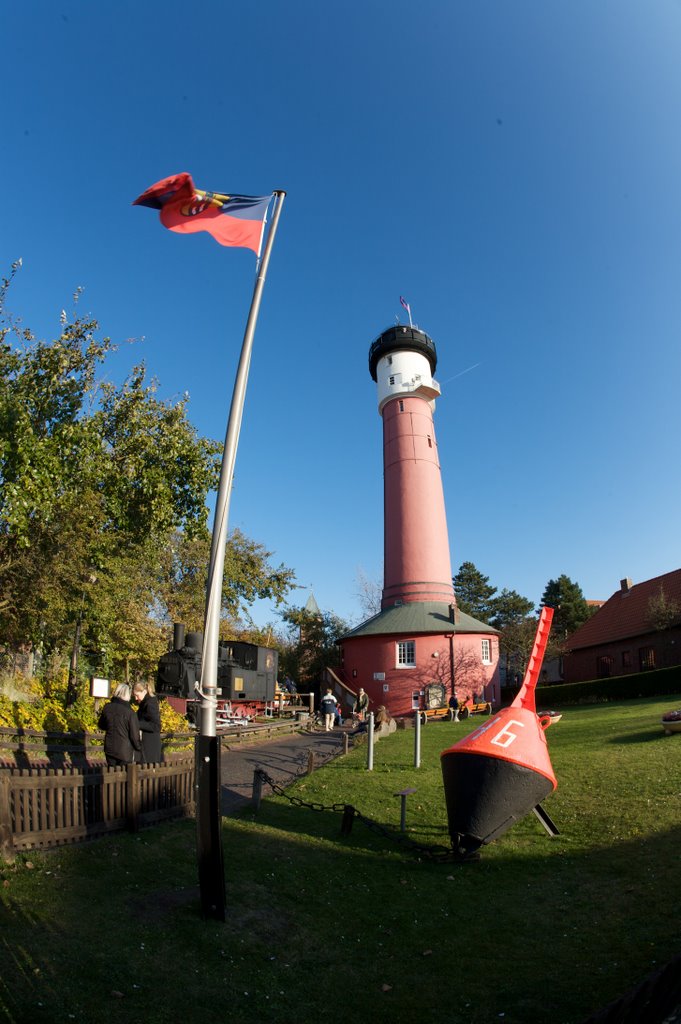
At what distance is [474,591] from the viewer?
6881cm

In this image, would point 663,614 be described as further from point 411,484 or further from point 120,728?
point 120,728

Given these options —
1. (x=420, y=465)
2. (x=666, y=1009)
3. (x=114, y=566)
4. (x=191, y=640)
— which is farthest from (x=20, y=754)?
(x=420, y=465)

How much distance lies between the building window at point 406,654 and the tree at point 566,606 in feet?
94.6

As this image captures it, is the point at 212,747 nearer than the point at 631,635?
Yes

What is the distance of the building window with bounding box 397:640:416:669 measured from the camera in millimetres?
34969

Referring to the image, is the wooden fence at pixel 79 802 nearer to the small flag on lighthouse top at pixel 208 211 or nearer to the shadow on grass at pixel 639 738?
the small flag on lighthouse top at pixel 208 211

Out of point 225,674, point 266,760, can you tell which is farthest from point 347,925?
point 225,674

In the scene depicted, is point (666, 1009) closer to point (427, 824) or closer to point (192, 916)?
point (192, 916)

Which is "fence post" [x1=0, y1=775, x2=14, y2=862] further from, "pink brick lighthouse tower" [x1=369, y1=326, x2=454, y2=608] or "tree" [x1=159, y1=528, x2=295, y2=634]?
"pink brick lighthouse tower" [x1=369, y1=326, x2=454, y2=608]

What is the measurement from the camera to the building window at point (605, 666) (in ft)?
134

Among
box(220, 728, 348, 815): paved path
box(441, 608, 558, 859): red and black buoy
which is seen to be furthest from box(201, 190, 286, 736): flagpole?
box(220, 728, 348, 815): paved path

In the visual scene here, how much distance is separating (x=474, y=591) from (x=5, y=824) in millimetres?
64592

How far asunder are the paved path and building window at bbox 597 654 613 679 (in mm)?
23644

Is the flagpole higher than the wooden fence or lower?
higher
